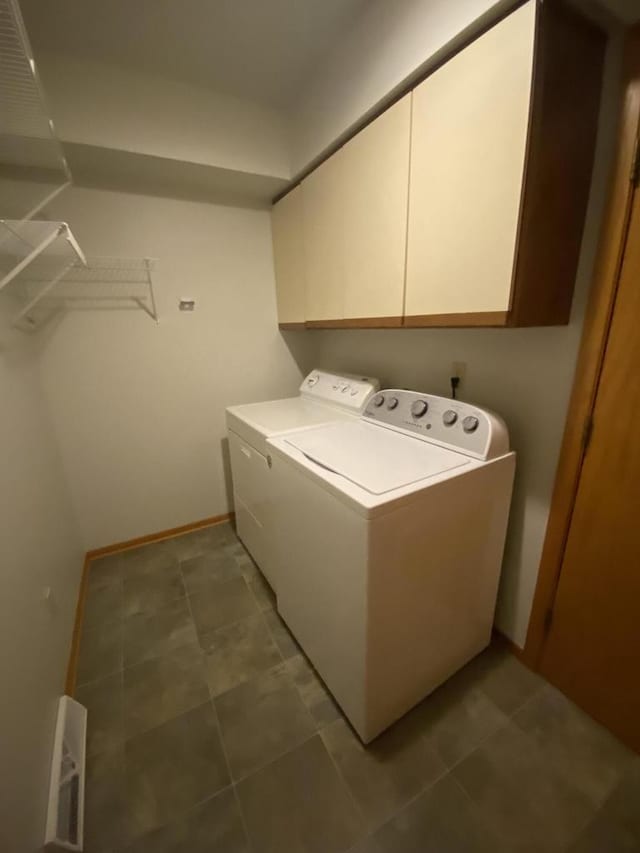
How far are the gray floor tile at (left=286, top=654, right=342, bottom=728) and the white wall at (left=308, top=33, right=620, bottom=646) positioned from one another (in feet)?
2.74

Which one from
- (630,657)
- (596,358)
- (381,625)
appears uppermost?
(596,358)

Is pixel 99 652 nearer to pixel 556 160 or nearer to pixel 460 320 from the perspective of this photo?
pixel 460 320

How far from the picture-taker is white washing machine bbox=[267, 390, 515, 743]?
99 centimetres

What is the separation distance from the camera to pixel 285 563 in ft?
4.85

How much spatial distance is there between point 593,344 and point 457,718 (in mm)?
1402

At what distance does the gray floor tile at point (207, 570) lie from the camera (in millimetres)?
1970

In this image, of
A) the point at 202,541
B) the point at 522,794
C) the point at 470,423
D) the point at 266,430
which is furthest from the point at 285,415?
the point at 522,794

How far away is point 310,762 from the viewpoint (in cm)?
115

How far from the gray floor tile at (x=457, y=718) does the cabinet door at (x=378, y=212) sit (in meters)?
1.53

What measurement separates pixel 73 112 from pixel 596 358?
2.25 metres

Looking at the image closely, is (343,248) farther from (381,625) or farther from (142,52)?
(381,625)

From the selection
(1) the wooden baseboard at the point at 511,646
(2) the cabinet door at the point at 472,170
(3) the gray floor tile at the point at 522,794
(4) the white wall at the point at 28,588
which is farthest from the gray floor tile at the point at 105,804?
(2) the cabinet door at the point at 472,170

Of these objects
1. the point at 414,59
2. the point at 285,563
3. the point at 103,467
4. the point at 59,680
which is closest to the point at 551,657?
the point at 285,563

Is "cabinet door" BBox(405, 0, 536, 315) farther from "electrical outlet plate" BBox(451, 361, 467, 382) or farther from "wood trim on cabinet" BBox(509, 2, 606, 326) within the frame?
"electrical outlet plate" BBox(451, 361, 467, 382)
